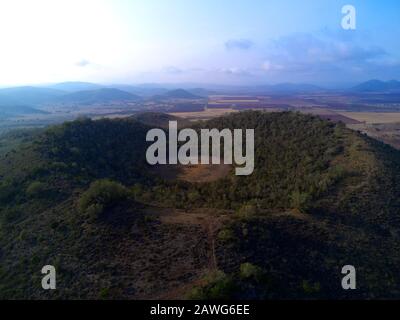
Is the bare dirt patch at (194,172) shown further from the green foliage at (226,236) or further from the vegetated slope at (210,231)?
the green foliage at (226,236)

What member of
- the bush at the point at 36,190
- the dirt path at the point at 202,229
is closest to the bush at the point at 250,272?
the dirt path at the point at 202,229

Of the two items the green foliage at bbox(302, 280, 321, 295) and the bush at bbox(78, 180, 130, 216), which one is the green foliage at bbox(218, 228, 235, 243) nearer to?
the green foliage at bbox(302, 280, 321, 295)

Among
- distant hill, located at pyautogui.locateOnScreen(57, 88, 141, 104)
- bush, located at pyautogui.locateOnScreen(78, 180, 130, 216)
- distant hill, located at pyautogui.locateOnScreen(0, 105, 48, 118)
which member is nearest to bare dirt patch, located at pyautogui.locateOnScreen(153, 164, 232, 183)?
bush, located at pyautogui.locateOnScreen(78, 180, 130, 216)

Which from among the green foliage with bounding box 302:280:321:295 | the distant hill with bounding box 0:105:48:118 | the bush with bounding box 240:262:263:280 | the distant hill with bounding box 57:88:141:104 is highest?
the distant hill with bounding box 57:88:141:104

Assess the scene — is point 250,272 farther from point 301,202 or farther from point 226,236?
point 301,202

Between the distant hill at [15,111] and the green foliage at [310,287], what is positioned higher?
the distant hill at [15,111]

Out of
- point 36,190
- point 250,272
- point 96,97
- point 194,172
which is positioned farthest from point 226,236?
point 96,97
